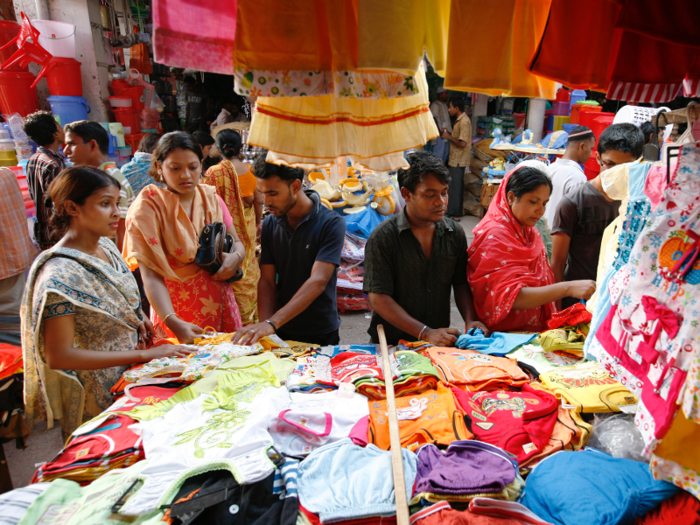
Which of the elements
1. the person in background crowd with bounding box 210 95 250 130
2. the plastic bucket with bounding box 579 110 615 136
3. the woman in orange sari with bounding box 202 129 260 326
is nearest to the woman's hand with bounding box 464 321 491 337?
the woman in orange sari with bounding box 202 129 260 326

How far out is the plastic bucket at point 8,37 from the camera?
5.48 m

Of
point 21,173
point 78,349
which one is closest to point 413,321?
point 78,349

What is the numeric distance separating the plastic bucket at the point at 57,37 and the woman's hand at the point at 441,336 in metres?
6.32

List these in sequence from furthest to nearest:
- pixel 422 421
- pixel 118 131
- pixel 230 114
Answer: pixel 230 114
pixel 118 131
pixel 422 421

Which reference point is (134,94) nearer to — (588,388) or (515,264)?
(515,264)

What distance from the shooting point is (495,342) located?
212 centimetres

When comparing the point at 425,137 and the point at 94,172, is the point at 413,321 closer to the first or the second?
the point at 425,137

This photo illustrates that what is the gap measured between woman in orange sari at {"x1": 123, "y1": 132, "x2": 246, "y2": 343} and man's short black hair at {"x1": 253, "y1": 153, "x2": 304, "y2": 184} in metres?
0.49

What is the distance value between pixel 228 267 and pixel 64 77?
5.23m

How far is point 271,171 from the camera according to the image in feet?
7.66

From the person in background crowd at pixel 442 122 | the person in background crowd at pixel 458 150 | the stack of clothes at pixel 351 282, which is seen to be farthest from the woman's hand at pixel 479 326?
the person in background crowd at pixel 442 122

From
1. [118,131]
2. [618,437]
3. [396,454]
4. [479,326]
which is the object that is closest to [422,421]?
[396,454]

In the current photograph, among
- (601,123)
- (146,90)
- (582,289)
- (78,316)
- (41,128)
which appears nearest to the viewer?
(78,316)

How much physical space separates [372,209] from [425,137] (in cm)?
388
